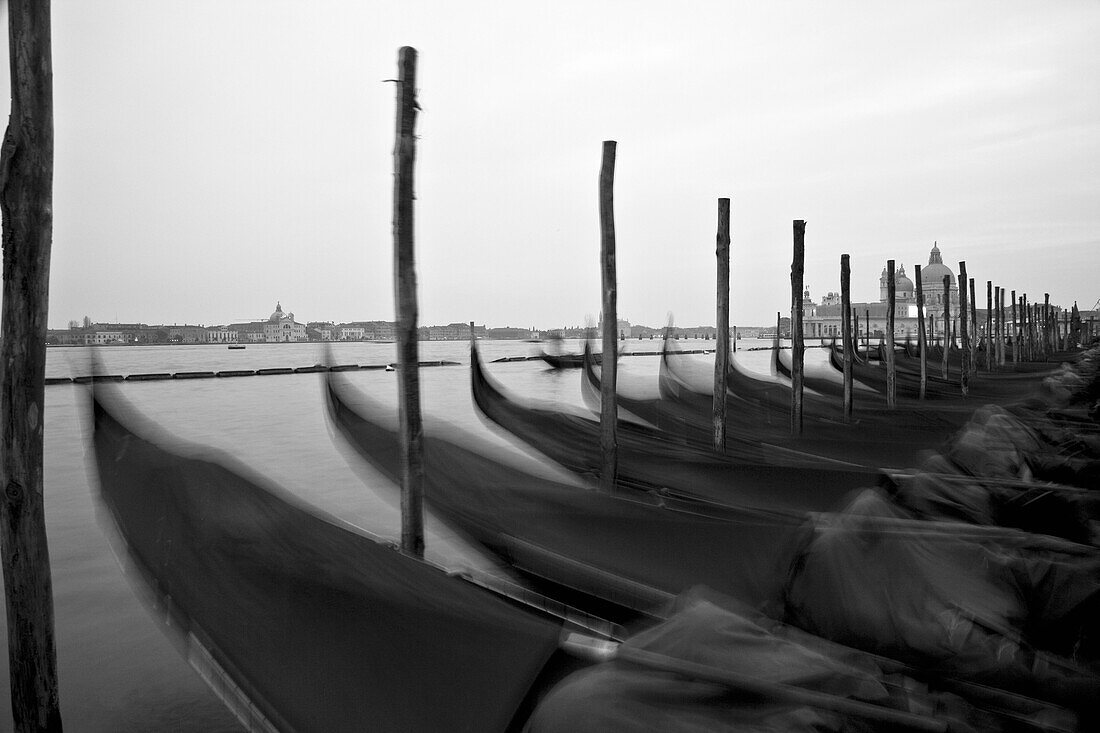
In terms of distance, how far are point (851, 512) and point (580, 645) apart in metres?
1.34

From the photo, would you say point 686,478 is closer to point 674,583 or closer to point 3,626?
point 674,583

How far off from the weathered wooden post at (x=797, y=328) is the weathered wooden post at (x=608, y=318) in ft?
8.88

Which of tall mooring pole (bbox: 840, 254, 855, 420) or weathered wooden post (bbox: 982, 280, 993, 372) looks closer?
tall mooring pole (bbox: 840, 254, 855, 420)

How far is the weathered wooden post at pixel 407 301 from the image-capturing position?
3.69 meters

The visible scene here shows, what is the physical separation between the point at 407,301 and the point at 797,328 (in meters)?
5.19

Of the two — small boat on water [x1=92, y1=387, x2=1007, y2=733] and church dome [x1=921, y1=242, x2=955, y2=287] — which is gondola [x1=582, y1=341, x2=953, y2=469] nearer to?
small boat on water [x1=92, y1=387, x2=1007, y2=733]

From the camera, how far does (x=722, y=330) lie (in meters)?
6.40

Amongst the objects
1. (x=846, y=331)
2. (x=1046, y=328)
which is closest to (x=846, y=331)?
(x=846, y=331)

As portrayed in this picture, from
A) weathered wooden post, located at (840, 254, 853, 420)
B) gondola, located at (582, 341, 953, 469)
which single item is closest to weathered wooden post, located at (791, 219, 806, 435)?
gondola, located at (582, 341, 953, 469)

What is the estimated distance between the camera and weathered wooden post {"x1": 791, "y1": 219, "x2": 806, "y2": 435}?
7301mm

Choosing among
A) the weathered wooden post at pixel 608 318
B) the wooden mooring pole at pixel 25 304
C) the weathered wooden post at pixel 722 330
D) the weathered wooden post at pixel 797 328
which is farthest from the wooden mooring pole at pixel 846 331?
the wooden mooring pole at pixel 25 304

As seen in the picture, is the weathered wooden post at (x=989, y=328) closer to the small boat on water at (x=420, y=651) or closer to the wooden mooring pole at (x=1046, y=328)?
the wooden mooring pole at (x=1046, y=328)

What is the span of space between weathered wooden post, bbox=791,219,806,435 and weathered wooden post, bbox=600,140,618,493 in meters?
2.71

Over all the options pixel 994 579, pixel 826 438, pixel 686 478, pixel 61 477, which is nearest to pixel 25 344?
pixel 994 579
